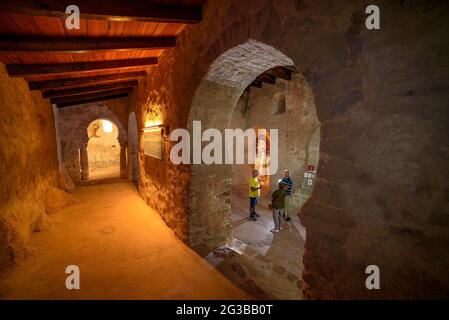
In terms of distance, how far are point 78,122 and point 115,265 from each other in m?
9.05

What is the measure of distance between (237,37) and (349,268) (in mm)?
2517

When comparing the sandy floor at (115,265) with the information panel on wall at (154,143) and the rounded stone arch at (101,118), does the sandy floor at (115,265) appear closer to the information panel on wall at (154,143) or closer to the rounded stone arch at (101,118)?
the information panel on wall at (154,143)

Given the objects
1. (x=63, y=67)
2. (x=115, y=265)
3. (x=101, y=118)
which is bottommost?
(x=115, y=265)

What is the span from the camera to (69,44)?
3043 mm

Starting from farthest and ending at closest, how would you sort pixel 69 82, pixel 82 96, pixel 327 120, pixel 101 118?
1. pixel 101 118
2. pixel 82 96
3. pixel 69 82
4. pixel 327 120

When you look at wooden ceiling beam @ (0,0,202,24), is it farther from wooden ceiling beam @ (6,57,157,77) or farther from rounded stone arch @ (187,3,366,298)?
wooden ceiling beam @ (6,57,157,77)

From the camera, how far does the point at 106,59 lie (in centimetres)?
420

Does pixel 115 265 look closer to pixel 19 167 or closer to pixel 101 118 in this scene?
pixel 19 167

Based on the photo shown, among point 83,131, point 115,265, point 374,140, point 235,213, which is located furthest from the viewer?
point 83,131

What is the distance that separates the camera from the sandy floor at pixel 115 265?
108 inches

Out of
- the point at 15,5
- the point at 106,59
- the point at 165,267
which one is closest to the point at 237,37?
the point at 15,5

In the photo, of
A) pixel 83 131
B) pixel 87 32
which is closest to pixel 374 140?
pixel 87 32

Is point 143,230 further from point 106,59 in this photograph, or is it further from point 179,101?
point 106,59

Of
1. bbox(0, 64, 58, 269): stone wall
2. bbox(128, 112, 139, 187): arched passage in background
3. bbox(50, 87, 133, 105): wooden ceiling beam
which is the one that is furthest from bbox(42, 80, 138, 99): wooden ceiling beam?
bbox(128, 112, 139, 187): arched passage in background
